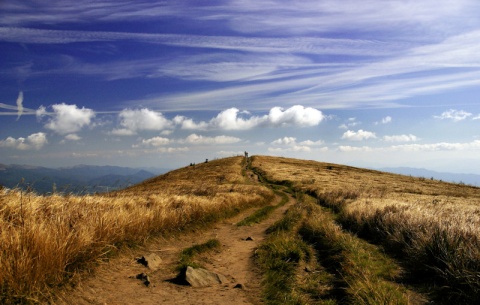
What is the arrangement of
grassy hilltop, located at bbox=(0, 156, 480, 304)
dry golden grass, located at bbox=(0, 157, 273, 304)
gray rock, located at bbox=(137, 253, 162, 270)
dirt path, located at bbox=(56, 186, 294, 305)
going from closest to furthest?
dry golden grass, located at bbox=(0, 157, 273, 304) → grassy hilltop, located at bbox=(0, 156, 480, 304) → dirt path, located at bbox=(56, 186, 294, 305) → gray rock, located at bbox=(137, 253, 162, 270)

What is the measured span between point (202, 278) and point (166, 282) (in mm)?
860

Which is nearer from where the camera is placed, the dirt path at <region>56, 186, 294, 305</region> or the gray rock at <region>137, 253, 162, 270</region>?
the dirt path at <region>56, 186, 294, 305</region>

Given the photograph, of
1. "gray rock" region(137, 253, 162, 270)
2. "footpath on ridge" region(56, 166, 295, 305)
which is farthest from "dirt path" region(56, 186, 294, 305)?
"gray rock" region(137, 253, 162, 270)

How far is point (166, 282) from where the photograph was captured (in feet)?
24.4

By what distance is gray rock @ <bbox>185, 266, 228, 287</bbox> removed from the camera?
24.1ft

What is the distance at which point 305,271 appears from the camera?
8.49 metres

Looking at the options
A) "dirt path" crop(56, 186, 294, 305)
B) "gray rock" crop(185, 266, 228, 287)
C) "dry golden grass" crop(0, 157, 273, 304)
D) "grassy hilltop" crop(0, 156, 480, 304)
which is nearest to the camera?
"dry golden grass" crop(0, 157, 273, 304)

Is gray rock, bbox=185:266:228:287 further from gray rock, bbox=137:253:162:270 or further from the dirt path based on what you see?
gray rock, bbox=137:253:162:270

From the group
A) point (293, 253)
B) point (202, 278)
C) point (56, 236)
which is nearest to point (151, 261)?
point (202, 278)

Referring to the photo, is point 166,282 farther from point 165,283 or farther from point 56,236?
point 56,236

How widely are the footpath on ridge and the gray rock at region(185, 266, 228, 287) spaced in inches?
5.7

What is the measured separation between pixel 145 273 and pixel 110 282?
870 millimetres

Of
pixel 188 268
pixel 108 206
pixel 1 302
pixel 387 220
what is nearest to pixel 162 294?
pixel 188 268

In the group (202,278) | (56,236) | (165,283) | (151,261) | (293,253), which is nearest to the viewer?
(56,236)
